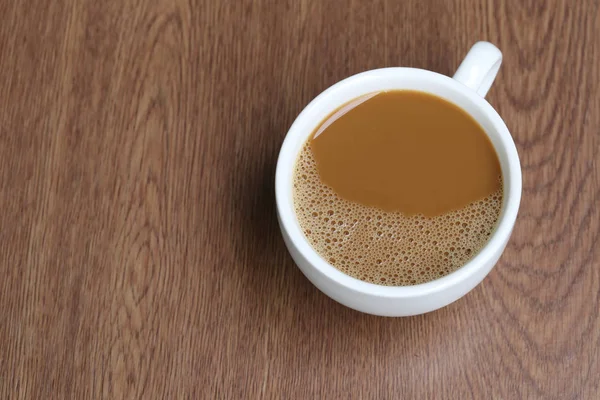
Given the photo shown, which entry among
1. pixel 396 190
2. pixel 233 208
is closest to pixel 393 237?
pixel 396 190

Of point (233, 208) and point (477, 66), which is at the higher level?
point (477, 66)

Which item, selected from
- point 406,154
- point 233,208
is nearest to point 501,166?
point 406,154

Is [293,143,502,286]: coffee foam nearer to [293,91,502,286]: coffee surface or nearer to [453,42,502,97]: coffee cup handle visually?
[293,91,502,286]: coffee surface

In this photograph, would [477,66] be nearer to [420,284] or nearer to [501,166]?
[501,166]

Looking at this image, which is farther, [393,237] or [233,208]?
[233,208]

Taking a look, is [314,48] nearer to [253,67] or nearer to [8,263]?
[253,67]
